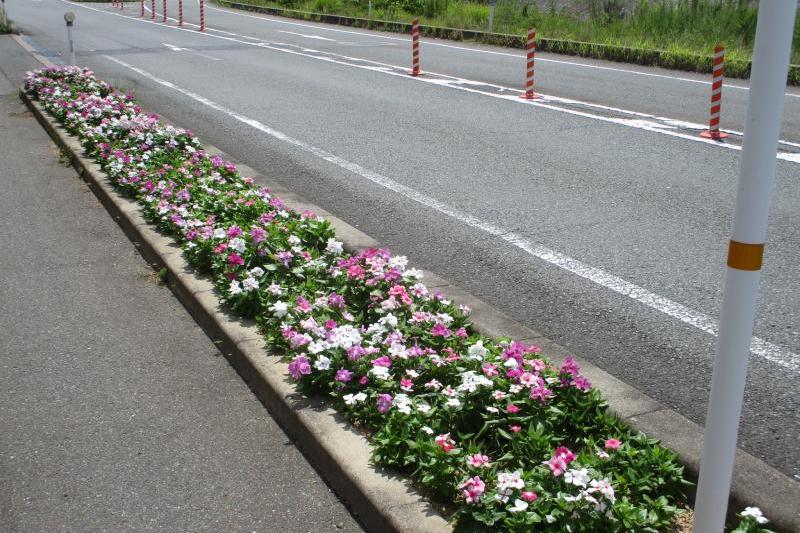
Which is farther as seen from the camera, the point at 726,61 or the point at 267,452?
the point at 726,61

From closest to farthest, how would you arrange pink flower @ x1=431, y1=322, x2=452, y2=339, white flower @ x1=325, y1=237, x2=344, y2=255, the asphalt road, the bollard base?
pink flower @ x1=431, y1=322, x2=452, y2=339 → the asphalt road → white flower @ x1=325, y1=237, x2=344, y2=255 → the bollard base

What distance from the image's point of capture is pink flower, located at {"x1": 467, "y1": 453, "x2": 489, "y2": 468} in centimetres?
303

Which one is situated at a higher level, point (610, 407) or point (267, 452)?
point (610, 407)

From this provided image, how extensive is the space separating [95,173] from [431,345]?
16.5ft

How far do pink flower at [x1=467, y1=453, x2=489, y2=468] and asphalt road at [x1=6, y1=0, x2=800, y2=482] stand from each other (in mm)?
1240

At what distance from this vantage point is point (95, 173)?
792 centimetres

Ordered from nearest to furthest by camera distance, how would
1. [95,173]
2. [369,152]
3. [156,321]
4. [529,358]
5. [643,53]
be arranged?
[529,358] → [156,321] → [95,173] → [369,152] → [643,53]

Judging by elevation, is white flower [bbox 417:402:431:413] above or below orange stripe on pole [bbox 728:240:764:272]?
below

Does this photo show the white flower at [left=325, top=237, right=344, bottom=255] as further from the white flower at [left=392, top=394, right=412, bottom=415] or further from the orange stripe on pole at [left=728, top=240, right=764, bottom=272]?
the orange stripe on pole at [left=728, top=240, right=764, bottom=272]

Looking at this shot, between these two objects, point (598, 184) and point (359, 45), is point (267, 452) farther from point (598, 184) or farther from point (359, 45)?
point (359, 45)

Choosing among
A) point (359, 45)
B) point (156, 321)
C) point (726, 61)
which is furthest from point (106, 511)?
point (359, 45)

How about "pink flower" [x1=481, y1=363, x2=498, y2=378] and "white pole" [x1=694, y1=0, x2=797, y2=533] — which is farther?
"pink flower" [x1=481, y1=363, x2=498, y2=378]

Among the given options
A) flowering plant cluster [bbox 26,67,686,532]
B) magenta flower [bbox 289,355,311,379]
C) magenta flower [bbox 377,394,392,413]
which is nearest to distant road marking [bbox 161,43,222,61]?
flowering plant cluster [bbox 26,67,686,532]

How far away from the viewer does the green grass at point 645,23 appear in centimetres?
1988
